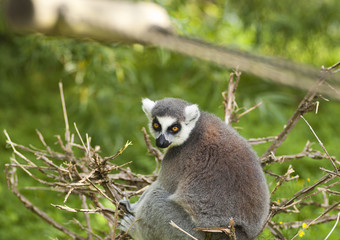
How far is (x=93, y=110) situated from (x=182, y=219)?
402 centimetres

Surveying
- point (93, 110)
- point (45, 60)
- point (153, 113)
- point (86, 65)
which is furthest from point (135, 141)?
point (153, 113)

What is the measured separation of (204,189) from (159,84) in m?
A: 5.40

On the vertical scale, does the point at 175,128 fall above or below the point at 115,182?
above

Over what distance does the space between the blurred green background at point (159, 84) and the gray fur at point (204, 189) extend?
1.88 meters

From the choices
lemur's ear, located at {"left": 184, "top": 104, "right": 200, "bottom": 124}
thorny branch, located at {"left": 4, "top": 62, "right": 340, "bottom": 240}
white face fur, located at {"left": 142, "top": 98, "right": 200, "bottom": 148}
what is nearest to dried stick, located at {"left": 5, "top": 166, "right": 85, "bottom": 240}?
thorny branch, located at {"left": 4, "top": 62, "right": 340, "bottom": 240}

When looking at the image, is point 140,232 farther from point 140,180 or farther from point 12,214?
point 12,214

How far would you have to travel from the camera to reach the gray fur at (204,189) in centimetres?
270

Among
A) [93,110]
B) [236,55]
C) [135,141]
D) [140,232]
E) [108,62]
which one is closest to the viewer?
[236,55]

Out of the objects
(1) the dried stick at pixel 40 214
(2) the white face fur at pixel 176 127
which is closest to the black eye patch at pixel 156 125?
(2) the white face fur at pixel 176 127

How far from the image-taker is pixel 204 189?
283 centimetres

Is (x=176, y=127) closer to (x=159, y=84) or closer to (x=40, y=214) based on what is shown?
(x=40, y=214)

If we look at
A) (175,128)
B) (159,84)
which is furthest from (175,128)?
(159,84)

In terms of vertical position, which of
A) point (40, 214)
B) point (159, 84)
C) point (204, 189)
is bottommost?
point (159, 84)

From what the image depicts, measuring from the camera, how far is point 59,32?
1447 millimetres
